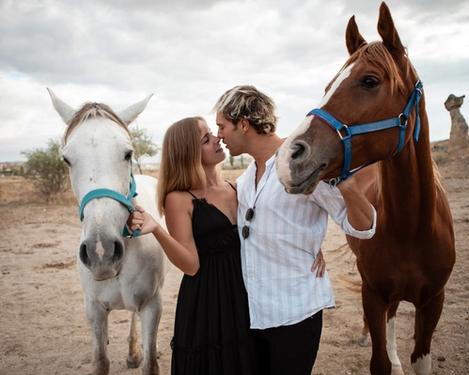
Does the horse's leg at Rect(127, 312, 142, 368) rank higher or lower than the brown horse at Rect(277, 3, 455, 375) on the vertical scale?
lower

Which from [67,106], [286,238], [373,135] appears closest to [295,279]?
[286,238]

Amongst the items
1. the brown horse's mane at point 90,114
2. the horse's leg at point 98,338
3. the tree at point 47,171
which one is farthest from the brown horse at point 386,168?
the tree at point 47,171

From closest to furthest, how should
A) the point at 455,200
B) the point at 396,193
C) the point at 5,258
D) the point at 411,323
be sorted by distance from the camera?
the point at 396,193 → the point at 411,323 → the point at 5,258 → the point at 455,200

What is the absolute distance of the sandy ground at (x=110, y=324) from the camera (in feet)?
11.2

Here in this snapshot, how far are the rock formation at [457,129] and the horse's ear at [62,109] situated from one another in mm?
19342

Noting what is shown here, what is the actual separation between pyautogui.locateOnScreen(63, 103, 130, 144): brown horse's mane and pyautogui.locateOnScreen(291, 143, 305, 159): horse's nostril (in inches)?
51.2

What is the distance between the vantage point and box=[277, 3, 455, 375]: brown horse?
160 cm

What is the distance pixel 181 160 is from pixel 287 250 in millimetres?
804

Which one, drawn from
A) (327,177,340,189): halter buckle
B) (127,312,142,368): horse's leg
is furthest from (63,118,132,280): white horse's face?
(127,312,142,368): horse's leg

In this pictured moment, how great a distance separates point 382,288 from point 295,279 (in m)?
1.15

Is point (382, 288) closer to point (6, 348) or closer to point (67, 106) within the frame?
point (67, 106)

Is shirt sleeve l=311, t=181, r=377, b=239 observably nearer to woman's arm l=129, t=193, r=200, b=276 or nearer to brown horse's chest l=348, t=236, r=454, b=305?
woman's arm l=129, t=193, r=200, b=276

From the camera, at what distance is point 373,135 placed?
5.61ft

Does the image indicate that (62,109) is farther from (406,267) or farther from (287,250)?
(406,267)
